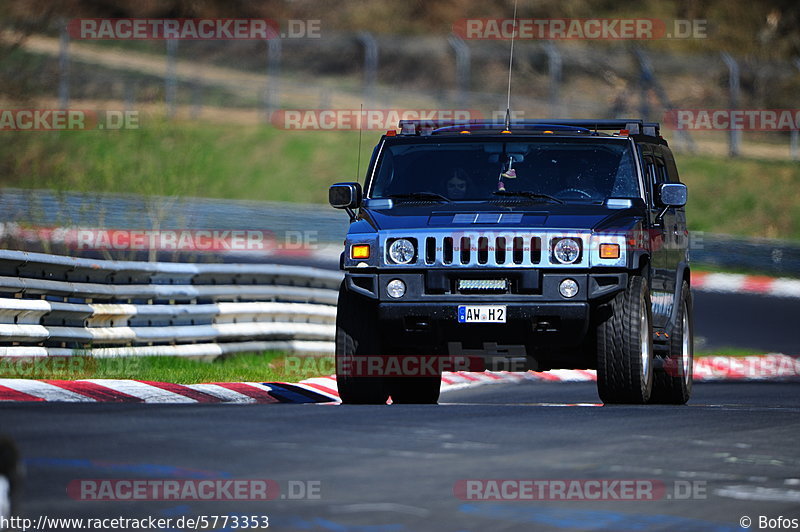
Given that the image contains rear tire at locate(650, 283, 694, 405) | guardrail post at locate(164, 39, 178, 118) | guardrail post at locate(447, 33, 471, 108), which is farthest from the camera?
guardrail post at locate(164, 39, 178, 118)

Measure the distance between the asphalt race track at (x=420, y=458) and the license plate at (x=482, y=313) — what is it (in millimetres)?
756

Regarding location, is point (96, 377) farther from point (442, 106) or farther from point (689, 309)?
point (442, 106)

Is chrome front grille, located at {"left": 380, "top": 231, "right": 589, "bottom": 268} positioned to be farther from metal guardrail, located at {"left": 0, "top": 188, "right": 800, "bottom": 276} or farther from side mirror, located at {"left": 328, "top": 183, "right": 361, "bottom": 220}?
metal guardrail, located at {"left": 0, "top": 188, "right": 800, "bottom": 276}

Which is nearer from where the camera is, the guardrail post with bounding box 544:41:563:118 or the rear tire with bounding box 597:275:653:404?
the rear tire with bounding box 597:275:653:404

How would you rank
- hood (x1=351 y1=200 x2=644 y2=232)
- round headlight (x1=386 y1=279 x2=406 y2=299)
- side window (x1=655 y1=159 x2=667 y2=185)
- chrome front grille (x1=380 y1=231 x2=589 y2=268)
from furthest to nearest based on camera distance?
side window (x1=655 y1=159 x2=667 y2=185) → round headlight (x1=386 y1=279 x2=406 y2=299) → hood (x1=351 y1=200 x2=644 y2=232) → chrome front grille (x1=380 y1=231 x2=589 y2=268)

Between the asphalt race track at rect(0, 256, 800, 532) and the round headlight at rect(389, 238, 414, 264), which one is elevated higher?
the round headlight at rect(389, 238, 414, 264)

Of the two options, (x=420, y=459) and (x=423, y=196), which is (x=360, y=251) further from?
(x=420, y=459)

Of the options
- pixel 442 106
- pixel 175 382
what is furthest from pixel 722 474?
pixel 442 106

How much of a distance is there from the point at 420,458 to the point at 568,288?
3.65 m

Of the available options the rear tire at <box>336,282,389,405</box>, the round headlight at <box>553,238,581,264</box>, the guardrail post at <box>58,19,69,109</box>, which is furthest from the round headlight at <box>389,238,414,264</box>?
the guardrail post at <box>58,19,69,109</box>

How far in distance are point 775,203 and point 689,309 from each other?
68.9ft

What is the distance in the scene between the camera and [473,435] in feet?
27.6

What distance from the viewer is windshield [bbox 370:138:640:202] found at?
11836 millimetres

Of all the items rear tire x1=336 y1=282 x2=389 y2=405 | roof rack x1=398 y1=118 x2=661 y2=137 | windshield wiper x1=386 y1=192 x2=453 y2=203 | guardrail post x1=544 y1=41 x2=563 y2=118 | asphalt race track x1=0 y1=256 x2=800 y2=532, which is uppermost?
guardrail post x1=544 y1=41 x2=563 y2=118
